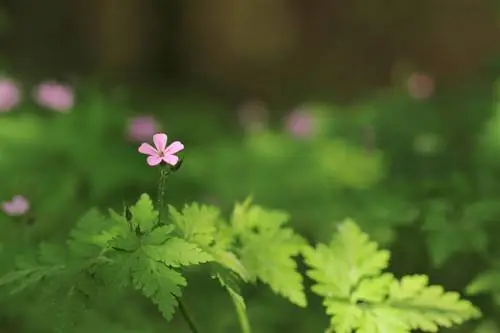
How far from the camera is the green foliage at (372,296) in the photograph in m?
1.37

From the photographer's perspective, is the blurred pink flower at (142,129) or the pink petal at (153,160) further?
the blurred pink flower at (142,129)

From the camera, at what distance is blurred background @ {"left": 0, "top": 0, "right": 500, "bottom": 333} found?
1.74m

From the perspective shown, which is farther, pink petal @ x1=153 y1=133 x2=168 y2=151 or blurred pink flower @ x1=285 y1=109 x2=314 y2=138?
blurred pink flower @ x1=285 y1=109 x2=314 y2=138

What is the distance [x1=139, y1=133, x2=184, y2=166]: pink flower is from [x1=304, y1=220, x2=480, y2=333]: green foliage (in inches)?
12.5

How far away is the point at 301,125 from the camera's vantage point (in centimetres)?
325

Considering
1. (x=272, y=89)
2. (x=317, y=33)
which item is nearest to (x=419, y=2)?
(x=317, y=33)

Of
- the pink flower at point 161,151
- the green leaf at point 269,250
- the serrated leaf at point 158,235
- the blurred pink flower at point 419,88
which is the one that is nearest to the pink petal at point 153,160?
the pink flower at point 161,151

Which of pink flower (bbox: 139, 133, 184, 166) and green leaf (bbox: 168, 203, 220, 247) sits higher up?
pink flower (bbox: 139, 133, 184, 166)

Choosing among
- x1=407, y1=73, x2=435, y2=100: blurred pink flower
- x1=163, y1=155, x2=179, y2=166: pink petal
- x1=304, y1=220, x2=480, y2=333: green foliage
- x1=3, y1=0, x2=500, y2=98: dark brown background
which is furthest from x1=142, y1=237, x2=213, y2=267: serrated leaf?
x1=3, y1=0, x2=500, y2=98: dark brown background

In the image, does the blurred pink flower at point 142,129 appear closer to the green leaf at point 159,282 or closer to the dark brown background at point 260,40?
the green leaf at point 159,282

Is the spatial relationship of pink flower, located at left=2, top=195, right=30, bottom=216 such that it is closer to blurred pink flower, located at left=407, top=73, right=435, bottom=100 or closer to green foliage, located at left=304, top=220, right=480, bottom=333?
green foliage, located at left=304, top=220, right=480, bottom=333

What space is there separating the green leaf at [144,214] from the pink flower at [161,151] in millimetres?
62

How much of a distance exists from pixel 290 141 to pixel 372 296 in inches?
70.1

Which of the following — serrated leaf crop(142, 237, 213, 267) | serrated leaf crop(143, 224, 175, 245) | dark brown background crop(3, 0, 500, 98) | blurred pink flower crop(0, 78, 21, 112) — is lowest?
serrated leaf crop(142, 237, 213, 267)
